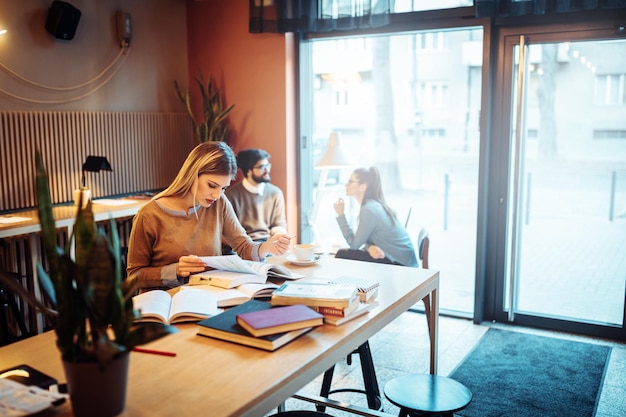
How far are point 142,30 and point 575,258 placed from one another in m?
3.76

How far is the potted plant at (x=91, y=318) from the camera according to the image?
130 cm

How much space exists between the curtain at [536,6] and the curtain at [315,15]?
28.3 inches

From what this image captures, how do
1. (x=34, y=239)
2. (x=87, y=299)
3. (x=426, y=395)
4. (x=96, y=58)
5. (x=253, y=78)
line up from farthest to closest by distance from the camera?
(x=253, y=78) → (x=96, y=58) → (x=34, y=239) → (x=426, y=395) → (x=87, y=299)

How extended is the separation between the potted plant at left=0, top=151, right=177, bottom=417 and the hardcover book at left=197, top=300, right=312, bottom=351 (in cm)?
41

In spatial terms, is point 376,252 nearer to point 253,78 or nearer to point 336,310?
point 253,78

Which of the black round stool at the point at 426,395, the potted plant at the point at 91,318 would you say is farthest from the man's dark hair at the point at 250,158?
the potted plant at the point at 91,318

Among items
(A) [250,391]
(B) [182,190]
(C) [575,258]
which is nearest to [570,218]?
(C) [575,258]

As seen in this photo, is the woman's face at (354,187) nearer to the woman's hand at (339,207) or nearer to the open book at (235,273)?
the woman's hand at (339,207)

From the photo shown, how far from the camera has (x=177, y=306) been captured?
2.00 metres

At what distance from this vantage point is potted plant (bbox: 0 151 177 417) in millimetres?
1304

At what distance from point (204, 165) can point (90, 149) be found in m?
2.32

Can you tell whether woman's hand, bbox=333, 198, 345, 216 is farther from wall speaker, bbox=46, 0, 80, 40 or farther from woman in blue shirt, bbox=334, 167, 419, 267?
wall speaker, bbox=46, 0, 80, 40

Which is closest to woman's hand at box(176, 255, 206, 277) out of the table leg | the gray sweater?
the table leg

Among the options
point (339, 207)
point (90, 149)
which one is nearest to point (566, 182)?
point (339, 207)
